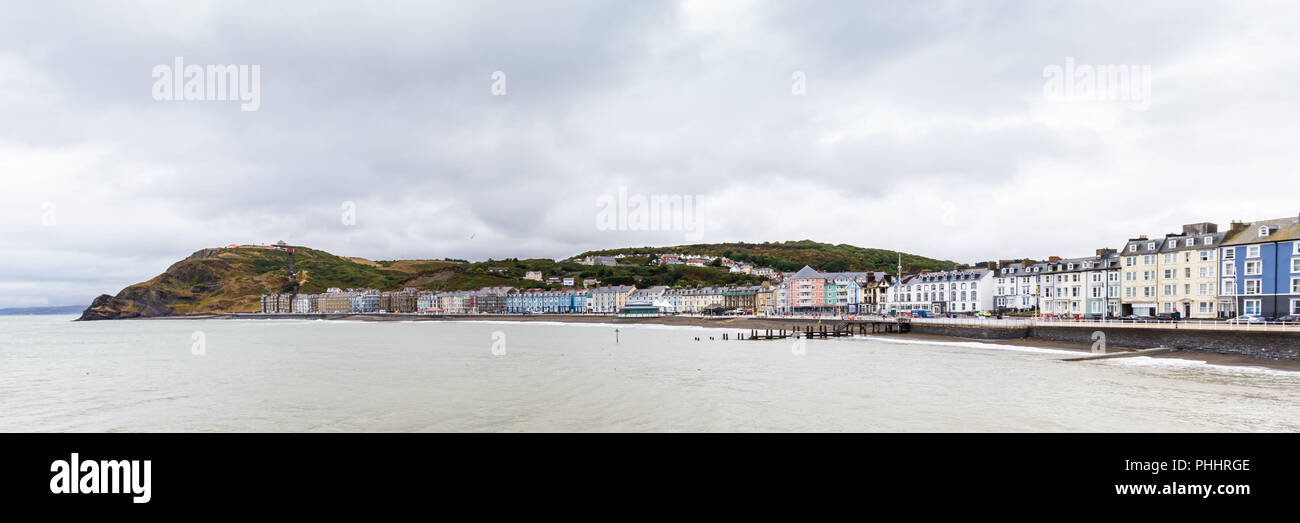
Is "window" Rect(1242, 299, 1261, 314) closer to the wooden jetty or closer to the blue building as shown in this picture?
the blue building

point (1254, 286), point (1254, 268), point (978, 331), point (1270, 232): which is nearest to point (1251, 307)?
point (1254, 286)

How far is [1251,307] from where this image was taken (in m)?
48.5

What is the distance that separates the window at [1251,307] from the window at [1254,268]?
2114 mm

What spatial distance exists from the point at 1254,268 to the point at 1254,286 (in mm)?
1428

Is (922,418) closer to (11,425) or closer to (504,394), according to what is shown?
(504,394)

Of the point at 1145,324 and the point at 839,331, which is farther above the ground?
the point at 1145,324

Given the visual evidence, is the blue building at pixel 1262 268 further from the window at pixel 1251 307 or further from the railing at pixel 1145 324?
the railing at pixel 1145 324

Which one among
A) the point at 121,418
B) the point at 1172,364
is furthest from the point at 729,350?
the point at 121,418

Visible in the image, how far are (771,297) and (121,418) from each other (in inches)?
4866

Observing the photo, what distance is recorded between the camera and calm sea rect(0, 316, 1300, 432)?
1811cm

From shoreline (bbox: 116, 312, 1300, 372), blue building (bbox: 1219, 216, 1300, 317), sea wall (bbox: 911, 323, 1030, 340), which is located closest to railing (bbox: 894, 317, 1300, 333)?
sea wall (bbox: 911, 323, 1030, 340)

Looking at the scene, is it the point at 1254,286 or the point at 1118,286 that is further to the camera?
the point at 1118,286

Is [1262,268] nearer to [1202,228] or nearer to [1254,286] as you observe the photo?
[1254,286]
